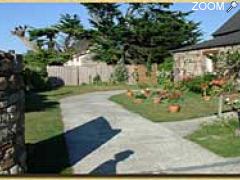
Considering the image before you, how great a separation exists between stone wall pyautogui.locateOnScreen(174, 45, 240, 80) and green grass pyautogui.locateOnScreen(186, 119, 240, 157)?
1449cm

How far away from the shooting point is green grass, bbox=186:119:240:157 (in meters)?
8.85

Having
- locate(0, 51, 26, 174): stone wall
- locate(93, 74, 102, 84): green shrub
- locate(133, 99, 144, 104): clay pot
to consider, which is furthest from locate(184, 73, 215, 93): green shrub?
locate(0, 51, 26, 174): stone wall

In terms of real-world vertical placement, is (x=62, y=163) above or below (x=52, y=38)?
below

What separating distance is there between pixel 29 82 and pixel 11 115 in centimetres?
1840

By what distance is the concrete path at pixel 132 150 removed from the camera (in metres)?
7.53

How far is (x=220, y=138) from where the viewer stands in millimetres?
10062

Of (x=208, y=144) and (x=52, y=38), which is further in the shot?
(x=52, y=38)

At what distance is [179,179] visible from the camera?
5.81 metres

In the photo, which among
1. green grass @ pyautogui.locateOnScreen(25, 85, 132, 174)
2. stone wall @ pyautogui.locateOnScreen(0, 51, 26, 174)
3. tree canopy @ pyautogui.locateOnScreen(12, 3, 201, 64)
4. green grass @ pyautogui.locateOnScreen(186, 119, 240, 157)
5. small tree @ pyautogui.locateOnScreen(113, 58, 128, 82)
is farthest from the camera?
small tree @ pyautogui.locateOnScreen(113, 58, 128, 82)

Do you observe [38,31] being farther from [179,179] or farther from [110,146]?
[179,179]

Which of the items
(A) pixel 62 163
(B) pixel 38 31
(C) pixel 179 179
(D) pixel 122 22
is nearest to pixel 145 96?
(B) pixel 38 31

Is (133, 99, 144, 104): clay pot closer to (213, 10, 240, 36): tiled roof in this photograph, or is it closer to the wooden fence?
the wooden fence

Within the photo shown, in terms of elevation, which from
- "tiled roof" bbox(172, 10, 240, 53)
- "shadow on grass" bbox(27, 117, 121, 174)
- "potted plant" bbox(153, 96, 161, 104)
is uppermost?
"tiled roof" bbox(172, 10, 240, 53)

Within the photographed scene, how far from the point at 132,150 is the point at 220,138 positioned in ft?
6.69
